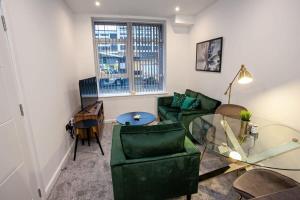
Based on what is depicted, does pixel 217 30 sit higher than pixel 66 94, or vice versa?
pixel 217 30

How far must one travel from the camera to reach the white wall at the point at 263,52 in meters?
1.87

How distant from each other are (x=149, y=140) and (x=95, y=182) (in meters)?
1.21

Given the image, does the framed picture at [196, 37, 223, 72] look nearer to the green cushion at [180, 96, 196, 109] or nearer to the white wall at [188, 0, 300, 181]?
the white wall at [188, 0, 300, 181]

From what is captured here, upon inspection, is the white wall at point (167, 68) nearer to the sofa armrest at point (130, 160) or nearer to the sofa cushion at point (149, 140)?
the sofa armrest at point (130, 160)

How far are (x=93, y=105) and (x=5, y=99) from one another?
2.19m

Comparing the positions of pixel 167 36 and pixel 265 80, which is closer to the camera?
pixel 265 80

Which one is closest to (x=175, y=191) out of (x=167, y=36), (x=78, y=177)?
(x=78, y=177)

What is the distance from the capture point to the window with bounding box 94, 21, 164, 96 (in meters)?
4.09

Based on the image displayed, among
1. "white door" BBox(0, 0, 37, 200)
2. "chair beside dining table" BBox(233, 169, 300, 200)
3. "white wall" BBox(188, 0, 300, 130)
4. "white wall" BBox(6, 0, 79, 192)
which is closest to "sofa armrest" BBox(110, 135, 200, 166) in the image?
"chair beside dining table" BBox(233, 169, 300, 200)

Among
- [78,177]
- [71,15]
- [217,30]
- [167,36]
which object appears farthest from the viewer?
[167,36]

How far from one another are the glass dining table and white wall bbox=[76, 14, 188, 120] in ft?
7.46

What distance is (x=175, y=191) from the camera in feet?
5.19

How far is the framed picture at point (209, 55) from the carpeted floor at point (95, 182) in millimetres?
1823

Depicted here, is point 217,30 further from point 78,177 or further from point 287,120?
point 78,177
